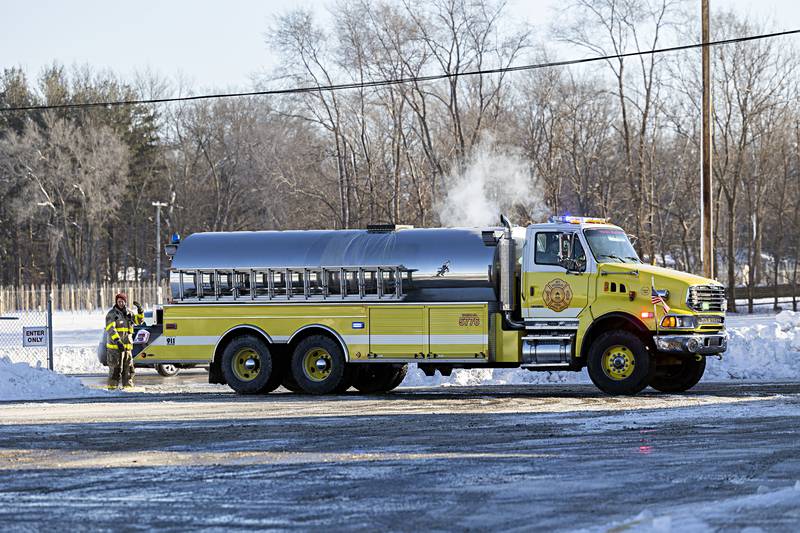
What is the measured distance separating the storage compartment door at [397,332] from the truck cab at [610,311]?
177 centimetres

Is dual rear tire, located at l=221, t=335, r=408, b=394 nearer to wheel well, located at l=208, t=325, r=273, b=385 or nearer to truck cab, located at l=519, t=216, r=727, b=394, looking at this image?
wheel well, located at l=208, t=325, r=273, b=385

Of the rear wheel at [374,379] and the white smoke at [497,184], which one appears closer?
the rear wheel at [374,379]

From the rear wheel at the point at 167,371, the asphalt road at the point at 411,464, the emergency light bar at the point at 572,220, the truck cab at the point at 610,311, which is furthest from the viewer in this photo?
the rear wheel at the point at 167,371

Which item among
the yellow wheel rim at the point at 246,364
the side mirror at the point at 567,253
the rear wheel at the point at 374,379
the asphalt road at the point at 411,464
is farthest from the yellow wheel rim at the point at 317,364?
the side mirror at the point at 567,253

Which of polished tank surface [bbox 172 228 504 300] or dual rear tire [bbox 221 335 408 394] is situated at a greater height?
polished tank surface [bbox 172 228 504 300]

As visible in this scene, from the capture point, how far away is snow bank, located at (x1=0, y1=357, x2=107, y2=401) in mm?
22609

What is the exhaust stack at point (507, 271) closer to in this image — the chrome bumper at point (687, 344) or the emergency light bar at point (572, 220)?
the emergency light bar at point (572, 220)

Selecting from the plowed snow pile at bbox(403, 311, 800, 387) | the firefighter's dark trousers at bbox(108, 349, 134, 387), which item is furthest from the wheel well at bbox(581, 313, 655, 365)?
the firefighter's dark trousers at bbox(108, 349, 134, 387)

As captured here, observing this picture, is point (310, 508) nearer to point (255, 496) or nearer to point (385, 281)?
point (255, 496)

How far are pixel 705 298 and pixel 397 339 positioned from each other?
5244 mm

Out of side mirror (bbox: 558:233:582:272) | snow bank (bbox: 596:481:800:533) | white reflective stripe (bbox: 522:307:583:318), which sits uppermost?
side mirror (bbox: 558:233:582:272)

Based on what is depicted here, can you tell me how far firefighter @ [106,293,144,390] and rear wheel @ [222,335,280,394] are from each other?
222 cm

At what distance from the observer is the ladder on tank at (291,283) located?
70.3 ft

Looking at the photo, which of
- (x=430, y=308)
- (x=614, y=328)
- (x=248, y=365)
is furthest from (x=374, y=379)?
(x=614, y=328)
